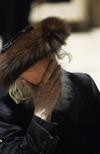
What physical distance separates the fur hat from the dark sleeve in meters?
0.30

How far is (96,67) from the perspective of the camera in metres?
5.63

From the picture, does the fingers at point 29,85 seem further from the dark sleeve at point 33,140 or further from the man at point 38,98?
the dark sleeve at point 33,140

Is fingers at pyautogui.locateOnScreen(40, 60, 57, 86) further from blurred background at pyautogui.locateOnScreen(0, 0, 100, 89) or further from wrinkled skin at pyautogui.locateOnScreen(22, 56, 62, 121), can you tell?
blurred background at pyautogui.locateOnScreen(0, 0, 100, 89)

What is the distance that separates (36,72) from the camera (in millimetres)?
1922

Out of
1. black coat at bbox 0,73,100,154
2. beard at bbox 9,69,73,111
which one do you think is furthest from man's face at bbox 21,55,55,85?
black coat at bbox 0,73,100,154

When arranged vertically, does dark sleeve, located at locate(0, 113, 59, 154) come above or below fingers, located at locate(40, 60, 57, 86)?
below

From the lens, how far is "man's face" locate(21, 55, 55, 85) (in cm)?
190

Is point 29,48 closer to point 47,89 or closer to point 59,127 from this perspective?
point 47,89

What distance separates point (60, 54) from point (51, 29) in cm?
25

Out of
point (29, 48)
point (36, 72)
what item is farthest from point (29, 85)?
point (29, 48)

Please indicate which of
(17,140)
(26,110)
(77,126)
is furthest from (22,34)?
(77,126)

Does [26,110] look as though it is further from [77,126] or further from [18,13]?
[18,13]

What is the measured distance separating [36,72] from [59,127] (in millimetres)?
439

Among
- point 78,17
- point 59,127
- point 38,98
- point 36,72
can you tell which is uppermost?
point 36,72
